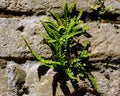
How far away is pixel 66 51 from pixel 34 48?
207 mm

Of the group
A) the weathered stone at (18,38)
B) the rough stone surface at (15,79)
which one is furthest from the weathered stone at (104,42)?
the rough stone surface at (15,79)

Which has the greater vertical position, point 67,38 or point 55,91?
point 67,38

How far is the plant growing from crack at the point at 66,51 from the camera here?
240cm

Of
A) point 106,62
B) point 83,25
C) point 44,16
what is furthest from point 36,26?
point 106,62

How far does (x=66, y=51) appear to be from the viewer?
243 centimetres

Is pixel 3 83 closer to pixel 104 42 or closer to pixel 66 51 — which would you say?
pixel 66 51

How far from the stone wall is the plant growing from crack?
1.7 inches

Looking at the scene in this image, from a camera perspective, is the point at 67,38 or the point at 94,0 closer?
the point at 67,38

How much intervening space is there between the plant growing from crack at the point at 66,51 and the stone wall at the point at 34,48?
0.14 feet

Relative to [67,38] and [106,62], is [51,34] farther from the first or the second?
[106,62]

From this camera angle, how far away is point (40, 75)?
2436 millimetres

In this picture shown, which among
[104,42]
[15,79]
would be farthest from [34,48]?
[104,42]

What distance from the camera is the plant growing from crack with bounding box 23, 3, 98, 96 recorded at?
7.89 ft

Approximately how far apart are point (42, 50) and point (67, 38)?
0.18m
